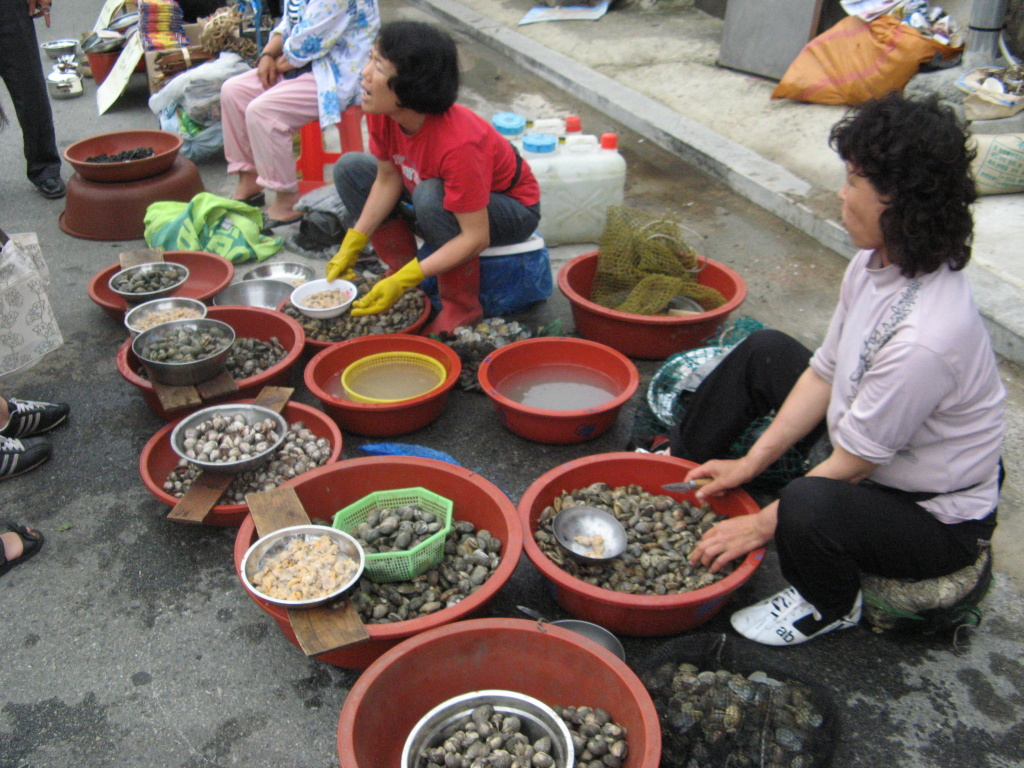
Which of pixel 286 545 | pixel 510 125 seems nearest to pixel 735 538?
pixel 286 545

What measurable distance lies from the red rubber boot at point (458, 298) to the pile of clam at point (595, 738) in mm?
1792

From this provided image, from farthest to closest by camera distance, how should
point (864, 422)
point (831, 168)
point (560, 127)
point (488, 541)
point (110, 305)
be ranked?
point (831, 168) < point (560, 127) < point (110, 305) < point (488, 541) < point (864, 422)

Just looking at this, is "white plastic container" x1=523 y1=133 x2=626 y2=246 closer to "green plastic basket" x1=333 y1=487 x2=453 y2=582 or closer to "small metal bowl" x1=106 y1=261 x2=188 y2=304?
"small metal bowl" x1=106 y1=261 x2=188 y2=304

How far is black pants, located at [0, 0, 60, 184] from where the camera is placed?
4121 millimetres

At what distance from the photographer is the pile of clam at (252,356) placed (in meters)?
2.87

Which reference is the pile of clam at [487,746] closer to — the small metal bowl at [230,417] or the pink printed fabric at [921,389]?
the pink printed fabric at [921,389]

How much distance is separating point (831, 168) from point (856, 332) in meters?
2.99

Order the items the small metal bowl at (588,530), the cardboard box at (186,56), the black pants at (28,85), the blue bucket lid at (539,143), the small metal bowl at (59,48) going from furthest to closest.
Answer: the small metal bowl at (59,48)
the cardboard box at (186,56)
the black pants at (28,85)
the blue bucket lid at (539,143)
the small metal bowl at (588,530)

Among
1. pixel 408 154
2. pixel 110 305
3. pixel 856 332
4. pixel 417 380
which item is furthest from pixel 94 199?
pixel 856 332

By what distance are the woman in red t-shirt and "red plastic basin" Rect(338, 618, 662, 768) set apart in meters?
1.57

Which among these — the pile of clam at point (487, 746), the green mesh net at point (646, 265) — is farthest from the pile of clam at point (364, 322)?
the pile of clam at point (487, 746)

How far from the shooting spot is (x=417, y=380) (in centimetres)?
294

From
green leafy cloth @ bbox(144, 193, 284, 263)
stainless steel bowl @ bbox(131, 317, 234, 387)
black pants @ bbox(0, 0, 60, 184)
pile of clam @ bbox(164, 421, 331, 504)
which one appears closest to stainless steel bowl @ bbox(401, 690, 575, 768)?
pile of clam @ bbox(164, 421, 331, 504)

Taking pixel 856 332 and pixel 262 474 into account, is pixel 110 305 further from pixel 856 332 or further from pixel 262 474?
pixel 856 332
